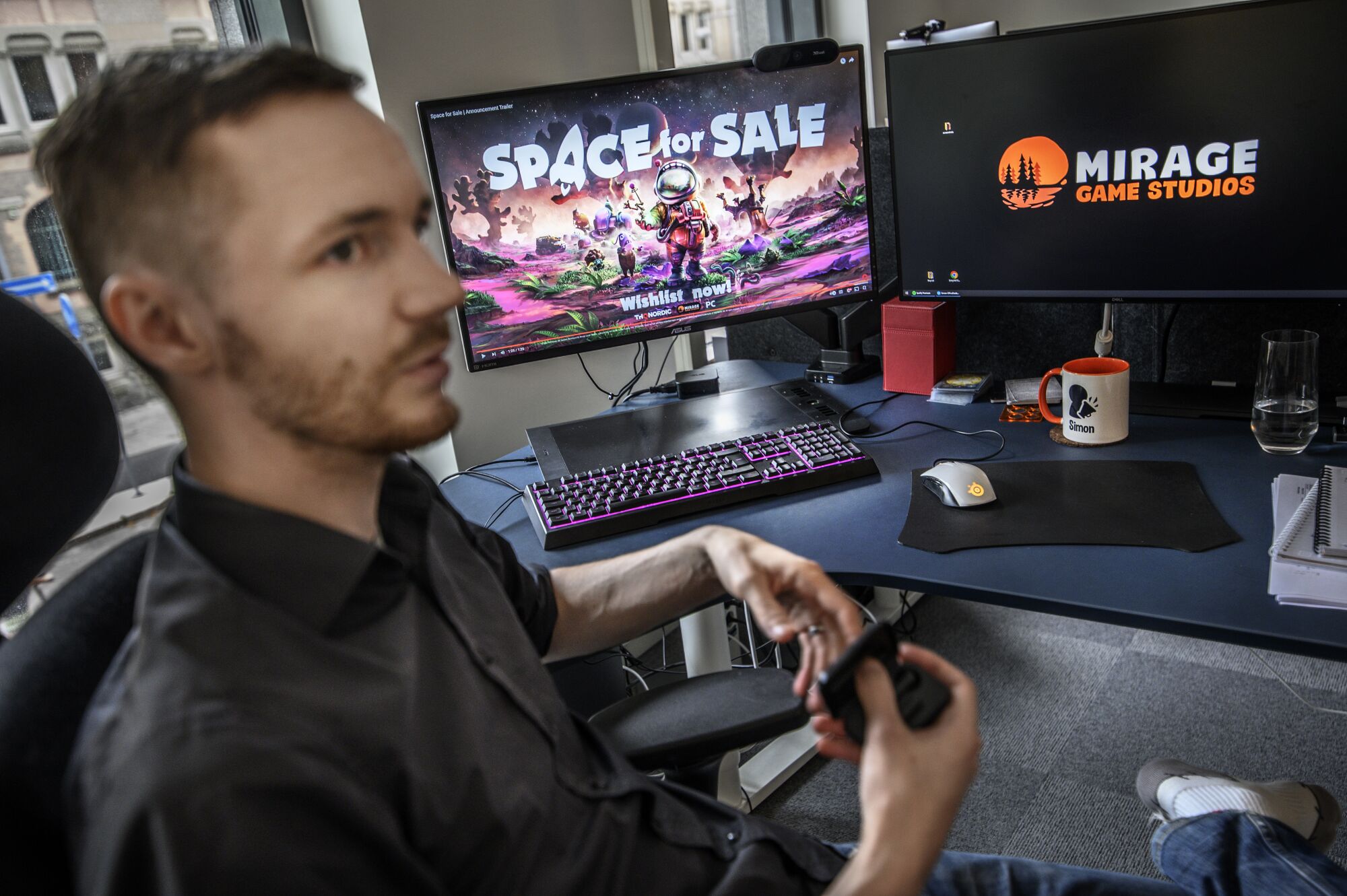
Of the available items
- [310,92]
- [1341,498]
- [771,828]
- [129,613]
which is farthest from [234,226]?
[1341,498]

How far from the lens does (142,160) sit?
22.5 inches

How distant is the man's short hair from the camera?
1.86ft

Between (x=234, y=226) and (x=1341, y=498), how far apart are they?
3.26 feet

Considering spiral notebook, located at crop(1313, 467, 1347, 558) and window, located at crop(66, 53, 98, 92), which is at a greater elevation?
window, located at crop(66, 53, 98, 92)

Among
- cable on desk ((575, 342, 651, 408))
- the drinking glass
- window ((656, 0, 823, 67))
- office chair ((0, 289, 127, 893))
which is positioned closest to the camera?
office chair ((0, 289, 127, 893))

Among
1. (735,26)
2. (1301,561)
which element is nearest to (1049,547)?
(1301,561)

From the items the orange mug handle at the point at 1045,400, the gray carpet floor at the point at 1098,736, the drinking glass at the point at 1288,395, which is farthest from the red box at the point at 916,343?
the gray carpet floor at the point at 1098,736

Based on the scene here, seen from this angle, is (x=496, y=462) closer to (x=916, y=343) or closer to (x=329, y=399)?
(x=916, y=343)

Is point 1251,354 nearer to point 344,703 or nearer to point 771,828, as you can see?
point 771,828

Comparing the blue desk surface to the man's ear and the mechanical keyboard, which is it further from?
the man's ear

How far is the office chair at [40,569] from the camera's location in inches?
17.9

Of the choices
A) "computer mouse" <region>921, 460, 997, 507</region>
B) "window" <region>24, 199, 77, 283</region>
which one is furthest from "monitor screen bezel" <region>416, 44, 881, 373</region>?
"window" <region>24, 199, 77, 283</region>

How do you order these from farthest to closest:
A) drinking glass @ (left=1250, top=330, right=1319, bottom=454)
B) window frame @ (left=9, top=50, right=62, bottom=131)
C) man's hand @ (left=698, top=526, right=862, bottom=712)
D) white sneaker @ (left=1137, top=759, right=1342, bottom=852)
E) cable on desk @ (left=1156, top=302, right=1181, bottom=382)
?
cable on desk @ (left=1156, top=302, right=1181, bottom=382) → window frame @ (left=9, top=50, right=62, bottom=131) → drinking glass @ (left=1250, top=330, right=1319, bottom=454) → white sneaker @ (left=1137, top=759, right=1342, bottom=852) → man's hand @ (left=698, top=526, right=862, bottom=712)

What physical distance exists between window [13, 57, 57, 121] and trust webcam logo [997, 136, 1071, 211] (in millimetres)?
1214
